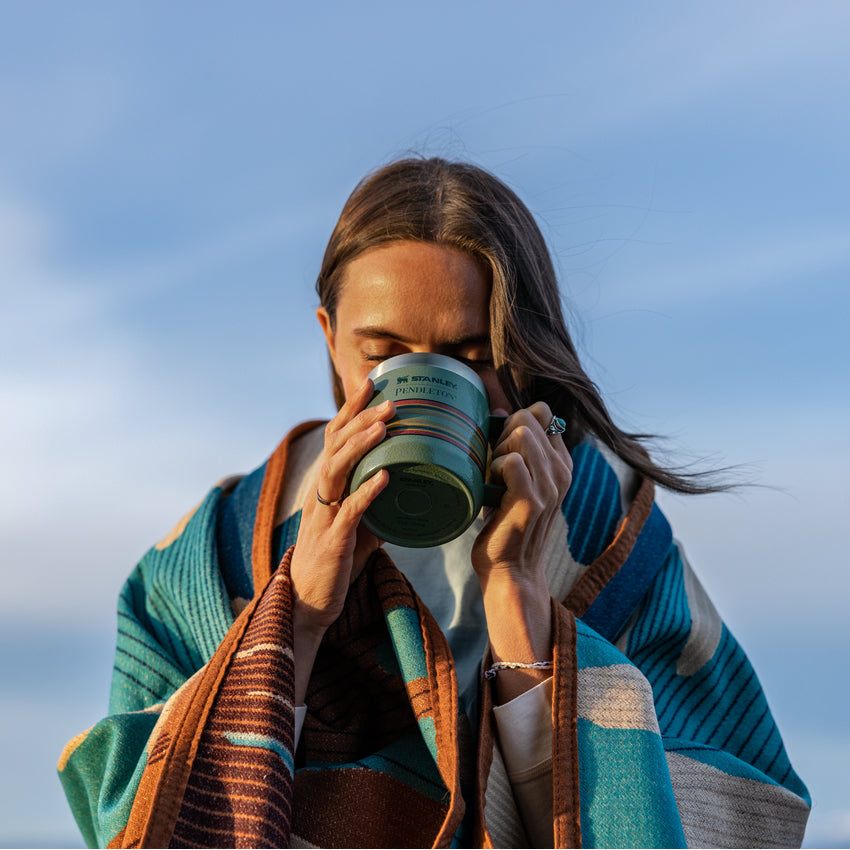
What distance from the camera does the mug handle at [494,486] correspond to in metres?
1.71

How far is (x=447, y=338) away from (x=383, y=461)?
1.61 ft

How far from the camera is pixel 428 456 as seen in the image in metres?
1.56

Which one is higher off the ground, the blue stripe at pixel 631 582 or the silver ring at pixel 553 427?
A: the silver ring at pixel 553 427

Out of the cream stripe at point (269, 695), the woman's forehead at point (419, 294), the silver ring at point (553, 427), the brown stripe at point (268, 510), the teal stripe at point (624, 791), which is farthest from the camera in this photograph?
the brown stripe at point (268, 510)

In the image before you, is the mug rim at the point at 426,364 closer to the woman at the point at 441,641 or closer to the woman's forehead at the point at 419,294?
the woman at the point at 441,641

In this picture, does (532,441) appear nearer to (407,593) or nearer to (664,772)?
(407,593)

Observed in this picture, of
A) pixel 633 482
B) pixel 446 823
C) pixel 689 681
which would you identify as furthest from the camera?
pixel 633 482

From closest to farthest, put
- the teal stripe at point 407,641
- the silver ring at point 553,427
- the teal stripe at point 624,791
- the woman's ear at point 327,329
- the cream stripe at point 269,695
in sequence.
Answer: the teal stripe at point 624,791, the cream stripe at point 269,695, the teal stripe at point 407,641, the silver ring at point 553,427, the woman's ear at point 327,329

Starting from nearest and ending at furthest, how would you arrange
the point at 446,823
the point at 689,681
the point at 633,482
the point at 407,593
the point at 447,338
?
the point at 446,823 → the point at 407,593 → the point at 447,338 → the point at 689,681 → the point at 633,482

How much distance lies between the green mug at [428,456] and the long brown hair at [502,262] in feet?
1.05

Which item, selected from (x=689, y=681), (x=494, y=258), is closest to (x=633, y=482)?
(x=689, y=681)

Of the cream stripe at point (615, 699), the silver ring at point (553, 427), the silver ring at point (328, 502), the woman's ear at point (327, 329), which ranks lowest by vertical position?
the cream stripe at point (615, 699)

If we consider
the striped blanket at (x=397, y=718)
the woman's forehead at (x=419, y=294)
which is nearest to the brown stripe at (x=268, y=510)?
the striped blanket at (x=397, y=718)

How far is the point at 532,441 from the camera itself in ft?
5.77
